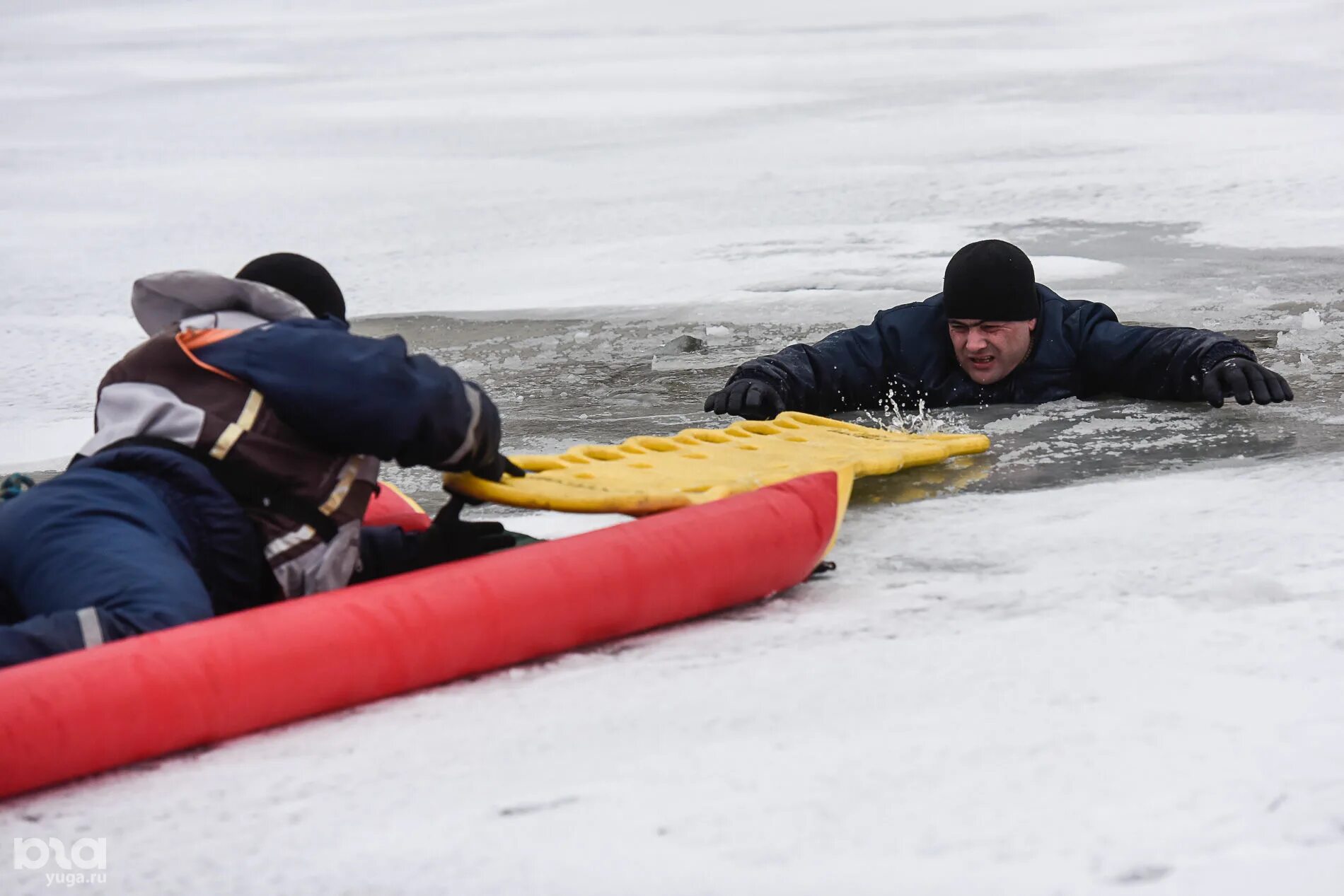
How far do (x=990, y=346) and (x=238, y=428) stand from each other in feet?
7.95

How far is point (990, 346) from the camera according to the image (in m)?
4.25

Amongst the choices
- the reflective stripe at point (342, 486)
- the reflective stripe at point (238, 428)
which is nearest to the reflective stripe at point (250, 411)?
the reflective stripe at point (238, 428)

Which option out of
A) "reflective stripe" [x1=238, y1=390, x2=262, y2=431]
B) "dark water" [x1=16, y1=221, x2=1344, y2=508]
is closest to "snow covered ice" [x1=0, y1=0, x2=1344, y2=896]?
"dark water" [x1=16, y1=221, x2=1344, y2=508]

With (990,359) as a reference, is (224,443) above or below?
above

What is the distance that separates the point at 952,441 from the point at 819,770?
1933 mm

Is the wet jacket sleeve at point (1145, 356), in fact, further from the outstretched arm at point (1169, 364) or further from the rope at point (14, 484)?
the rope at point (14, 484)

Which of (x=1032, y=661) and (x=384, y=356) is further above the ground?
(x=384, y=356)

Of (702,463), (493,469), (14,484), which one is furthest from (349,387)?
(702,463)

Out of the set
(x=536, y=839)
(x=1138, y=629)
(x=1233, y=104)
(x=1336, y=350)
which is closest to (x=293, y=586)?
(x=536, y=839)

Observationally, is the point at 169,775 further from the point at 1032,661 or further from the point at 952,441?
the point at 952,441

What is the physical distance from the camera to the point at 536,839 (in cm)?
177

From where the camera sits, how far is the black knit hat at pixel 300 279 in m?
2.72

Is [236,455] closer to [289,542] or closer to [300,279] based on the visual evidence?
[289,542]

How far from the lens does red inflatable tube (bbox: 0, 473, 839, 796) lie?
6.40 feet
